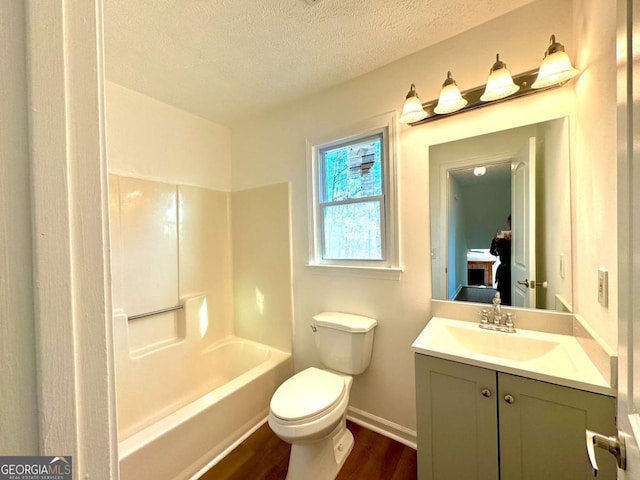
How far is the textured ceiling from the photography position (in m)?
1.24

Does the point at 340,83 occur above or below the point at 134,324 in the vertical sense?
above

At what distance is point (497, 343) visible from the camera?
4.20 ft

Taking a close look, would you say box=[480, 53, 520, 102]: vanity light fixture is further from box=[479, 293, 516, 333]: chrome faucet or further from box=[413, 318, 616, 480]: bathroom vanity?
box=[413, 318, 616, 480]: bathroom vanity

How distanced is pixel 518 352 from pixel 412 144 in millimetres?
1245

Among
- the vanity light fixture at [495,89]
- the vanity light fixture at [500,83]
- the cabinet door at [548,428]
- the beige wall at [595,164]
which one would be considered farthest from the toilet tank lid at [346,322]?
the vanity light fixture at [500,83]

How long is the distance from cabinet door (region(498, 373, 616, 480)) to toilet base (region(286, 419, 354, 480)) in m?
0.83

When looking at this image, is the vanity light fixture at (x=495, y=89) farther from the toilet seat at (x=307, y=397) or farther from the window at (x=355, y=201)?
the toilet seat at (x=307, y=397)

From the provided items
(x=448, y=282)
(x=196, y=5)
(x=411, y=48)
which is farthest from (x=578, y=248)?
(x=196, y=5)

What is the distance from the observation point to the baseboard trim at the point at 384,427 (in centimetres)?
160

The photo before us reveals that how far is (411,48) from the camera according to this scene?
152cm

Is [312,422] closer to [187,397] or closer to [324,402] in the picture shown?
[324,402]

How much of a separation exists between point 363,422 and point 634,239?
184cm

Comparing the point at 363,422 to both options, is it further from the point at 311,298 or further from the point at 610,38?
the point at 610,38

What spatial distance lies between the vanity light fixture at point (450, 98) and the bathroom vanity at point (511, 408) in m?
1.20
